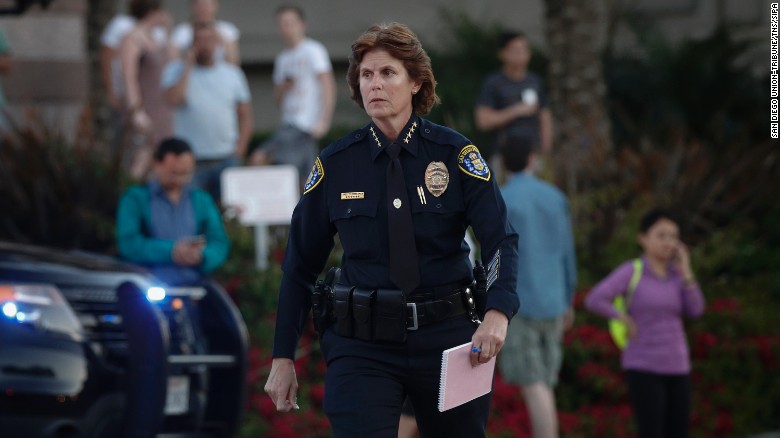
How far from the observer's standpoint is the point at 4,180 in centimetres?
954

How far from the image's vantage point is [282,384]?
→ 4738mm

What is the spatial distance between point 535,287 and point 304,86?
4.26 metres

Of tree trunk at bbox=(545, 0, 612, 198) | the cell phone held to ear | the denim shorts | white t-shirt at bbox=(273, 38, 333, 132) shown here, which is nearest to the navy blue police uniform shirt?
the cell phone held to ear

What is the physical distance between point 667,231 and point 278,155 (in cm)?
409

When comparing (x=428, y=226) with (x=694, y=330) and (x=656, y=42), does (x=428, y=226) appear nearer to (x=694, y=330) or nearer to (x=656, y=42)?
(x=694, y=330)

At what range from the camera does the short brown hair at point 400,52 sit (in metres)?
4.71

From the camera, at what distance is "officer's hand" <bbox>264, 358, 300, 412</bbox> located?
474 cm

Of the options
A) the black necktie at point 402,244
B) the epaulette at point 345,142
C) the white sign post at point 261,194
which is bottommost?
the black necktie at point 402,244

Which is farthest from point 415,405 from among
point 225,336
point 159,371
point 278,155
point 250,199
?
point 278,155

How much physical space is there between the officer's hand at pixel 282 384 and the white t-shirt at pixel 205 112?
616 cm

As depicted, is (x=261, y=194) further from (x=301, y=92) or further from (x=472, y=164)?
(x=472, y=164)

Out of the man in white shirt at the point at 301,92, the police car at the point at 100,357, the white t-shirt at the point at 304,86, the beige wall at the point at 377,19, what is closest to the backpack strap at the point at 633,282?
the police car at the point at 100,357

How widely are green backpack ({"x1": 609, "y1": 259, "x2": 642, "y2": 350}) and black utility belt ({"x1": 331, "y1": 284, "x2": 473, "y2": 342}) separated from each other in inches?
133

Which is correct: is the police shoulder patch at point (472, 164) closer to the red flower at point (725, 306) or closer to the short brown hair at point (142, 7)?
the red flower at point (725, 306)
